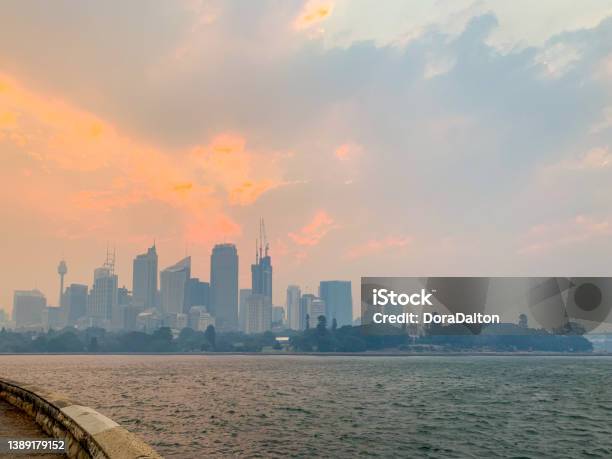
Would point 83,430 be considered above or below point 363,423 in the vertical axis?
above

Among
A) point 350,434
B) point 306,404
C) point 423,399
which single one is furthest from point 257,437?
point 423,399

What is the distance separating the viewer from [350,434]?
136ft

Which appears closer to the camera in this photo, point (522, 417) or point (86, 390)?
point (522, 417)

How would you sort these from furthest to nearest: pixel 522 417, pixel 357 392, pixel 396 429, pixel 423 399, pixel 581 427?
pixel 357 392 < pixel 423 399 < pixel 522 417 < pixel 581 427 < pixel 396 429

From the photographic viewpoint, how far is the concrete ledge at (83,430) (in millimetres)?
10211

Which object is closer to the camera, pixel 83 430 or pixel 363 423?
pixel 83 430

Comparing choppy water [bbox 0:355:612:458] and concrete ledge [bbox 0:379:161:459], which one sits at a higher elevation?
concrete ledge [bbox 0:379:161:459]

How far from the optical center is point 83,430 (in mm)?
12016

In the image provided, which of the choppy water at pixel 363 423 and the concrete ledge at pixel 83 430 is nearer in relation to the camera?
the concrete ledge at pixel 83 430

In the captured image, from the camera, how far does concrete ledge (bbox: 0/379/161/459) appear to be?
10211mm

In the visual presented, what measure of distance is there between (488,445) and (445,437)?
3981mm

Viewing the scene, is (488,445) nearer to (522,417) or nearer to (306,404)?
(522,417)

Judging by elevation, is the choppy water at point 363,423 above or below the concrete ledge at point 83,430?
below

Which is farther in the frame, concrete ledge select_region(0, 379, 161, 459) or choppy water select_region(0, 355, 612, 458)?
choppy water select_region(0, 355, 612, 458)
